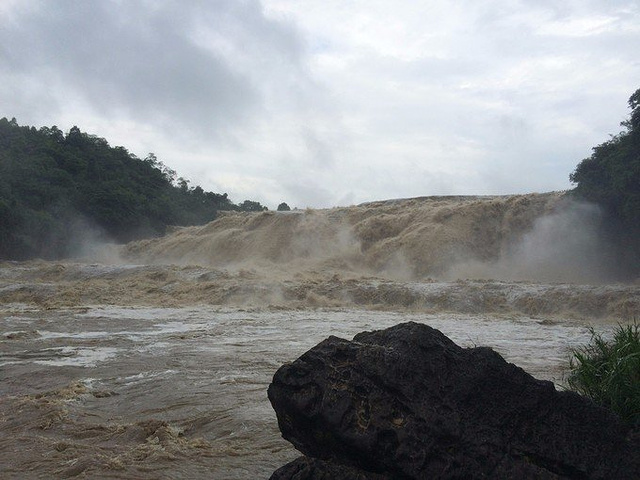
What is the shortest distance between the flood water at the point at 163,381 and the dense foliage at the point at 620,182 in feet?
20.9

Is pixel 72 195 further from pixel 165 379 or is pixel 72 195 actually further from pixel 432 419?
pixel 432 419

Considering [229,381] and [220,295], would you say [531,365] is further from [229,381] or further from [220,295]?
[220,295]

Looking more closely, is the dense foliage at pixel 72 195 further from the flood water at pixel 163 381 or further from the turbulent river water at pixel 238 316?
the flood water at pixel 163 381

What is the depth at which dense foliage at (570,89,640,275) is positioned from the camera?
17031 mm

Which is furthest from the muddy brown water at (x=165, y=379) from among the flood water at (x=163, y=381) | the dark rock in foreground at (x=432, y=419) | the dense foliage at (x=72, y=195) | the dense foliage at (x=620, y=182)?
the dense foliage at (x=72, y=195)

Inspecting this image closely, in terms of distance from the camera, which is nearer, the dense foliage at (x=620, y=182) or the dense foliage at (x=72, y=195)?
the dense foliage at (x=620, y=182)

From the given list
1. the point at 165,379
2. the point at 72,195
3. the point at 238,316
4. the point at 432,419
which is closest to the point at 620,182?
the point at 238,316

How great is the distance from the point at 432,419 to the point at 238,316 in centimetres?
1092

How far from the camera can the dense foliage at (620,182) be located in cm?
1703

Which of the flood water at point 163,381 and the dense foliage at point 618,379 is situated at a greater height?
the dense foliage at point 618,379

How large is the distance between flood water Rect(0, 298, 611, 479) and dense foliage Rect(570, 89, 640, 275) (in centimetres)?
638

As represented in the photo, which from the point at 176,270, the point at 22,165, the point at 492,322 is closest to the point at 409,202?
the point at 176,270

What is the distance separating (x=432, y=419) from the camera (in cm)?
296

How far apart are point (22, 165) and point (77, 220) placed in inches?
176
